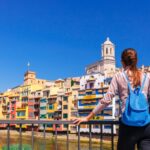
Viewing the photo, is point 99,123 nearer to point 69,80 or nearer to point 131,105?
point 131,105

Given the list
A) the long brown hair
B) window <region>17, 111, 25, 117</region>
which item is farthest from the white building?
the long brown hair

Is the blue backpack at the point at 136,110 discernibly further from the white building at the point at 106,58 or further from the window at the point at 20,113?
the white building at the point at 106,58

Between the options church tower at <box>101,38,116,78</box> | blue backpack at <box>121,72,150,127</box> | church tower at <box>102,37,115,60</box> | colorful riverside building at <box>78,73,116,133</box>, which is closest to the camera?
blue backpack at <box>121,72,150,127</box>

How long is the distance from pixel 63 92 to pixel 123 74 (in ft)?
224

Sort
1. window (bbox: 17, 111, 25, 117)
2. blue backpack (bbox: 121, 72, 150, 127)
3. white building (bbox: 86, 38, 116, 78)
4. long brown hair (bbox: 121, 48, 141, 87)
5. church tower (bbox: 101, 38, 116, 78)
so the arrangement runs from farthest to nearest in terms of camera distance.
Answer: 1. church tower (bbox: 101, 38, 116, 78)
2. white building (bbox: 86, 38, 116, 78)
3. window (bbox: 17, 111, 25, 117)
4. long brown hair (bbox: 121, 48, 141, 87)
5. blue backpack (bbox: 121, 72, 150, 127)

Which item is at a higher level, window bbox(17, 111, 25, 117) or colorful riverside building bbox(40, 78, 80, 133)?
colorful riverside building bbox(40, 78, 80, 133)

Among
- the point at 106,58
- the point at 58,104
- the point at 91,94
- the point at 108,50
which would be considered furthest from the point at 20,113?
the point at 108,50

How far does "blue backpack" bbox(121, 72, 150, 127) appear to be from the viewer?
3.76 m

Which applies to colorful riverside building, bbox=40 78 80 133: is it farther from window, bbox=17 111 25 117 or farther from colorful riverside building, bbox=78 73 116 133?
window, bbox=17 111 25 117

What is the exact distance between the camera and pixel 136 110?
12.3ft

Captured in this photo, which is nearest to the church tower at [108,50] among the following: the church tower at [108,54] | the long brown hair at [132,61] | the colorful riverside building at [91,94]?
the church tower at [108,54]

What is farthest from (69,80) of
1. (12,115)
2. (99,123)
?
(99,123)

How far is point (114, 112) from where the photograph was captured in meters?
58.2

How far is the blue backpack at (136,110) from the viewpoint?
3762 mm
